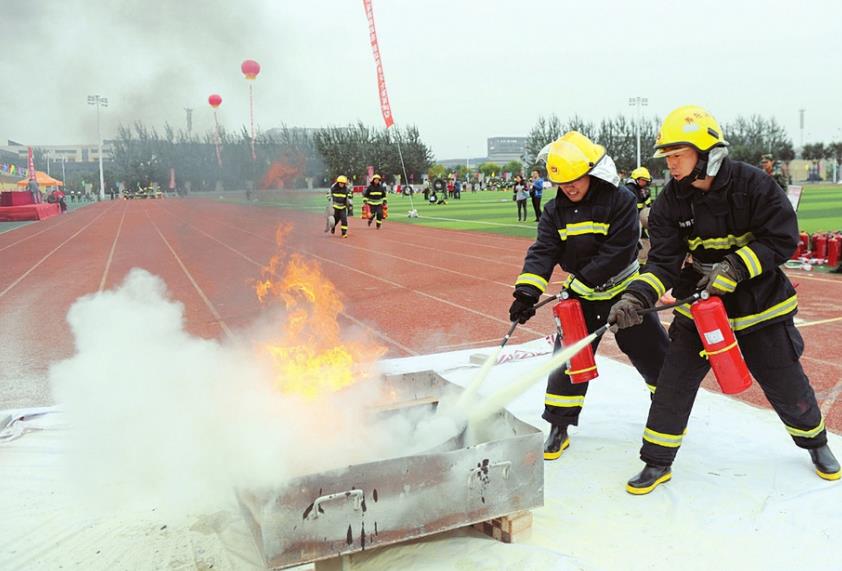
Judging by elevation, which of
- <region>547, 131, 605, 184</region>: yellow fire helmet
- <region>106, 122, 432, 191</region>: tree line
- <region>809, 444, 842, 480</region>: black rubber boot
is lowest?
<region>809, 444, 842, 480</region>: black rubber boot

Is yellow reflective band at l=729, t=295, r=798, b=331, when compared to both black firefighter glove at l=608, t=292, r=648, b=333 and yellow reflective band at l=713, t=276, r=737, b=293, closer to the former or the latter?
yellow reflective band at l=713, t=276, r=737, b=293

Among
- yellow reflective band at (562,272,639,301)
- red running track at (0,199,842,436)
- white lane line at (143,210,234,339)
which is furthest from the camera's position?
white lane line at (143,210,234,339)

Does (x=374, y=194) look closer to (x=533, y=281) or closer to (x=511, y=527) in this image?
(x=533, y=281)

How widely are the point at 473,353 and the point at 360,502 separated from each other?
3.35 metres

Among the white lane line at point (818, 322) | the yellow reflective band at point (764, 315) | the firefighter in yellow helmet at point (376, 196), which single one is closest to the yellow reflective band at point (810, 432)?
the yellow reflective band at point (764, 315)

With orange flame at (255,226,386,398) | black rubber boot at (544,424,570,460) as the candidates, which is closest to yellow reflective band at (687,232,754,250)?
black rubber boot at (544,424,570,460)

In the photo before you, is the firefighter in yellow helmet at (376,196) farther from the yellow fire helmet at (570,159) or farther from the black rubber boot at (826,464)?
the black rubber boot at (826,464)

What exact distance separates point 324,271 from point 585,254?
835 cm

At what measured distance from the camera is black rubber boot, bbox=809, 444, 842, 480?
11.1 ft

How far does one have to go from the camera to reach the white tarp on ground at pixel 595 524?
2.79m

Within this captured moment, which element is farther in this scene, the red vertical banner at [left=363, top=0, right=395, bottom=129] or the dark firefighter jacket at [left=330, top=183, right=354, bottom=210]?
the red vertical banner at [left=363, top=0, right=395, bottom=129]

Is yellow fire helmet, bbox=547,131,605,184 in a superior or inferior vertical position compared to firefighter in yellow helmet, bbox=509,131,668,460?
superior

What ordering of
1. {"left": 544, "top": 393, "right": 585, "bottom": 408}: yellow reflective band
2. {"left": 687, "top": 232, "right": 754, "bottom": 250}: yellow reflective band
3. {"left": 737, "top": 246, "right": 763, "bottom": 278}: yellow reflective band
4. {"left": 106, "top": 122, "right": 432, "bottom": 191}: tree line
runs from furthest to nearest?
{"left": 106, "top": 122, "right": 432, "bottom": 191}: tree line < {"left": 544, "top": 393, "right": 585, "bottom": 408}: yellow reflective band < {"left": 687, "top": 232, "right": 754, "bottom": 250}: yellow reflective band < {"left": 737, "top": 246, "right": 763, "bottom": 278}: yellow reflective band

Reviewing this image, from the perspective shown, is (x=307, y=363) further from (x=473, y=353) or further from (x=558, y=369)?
(x=473, y=353)
